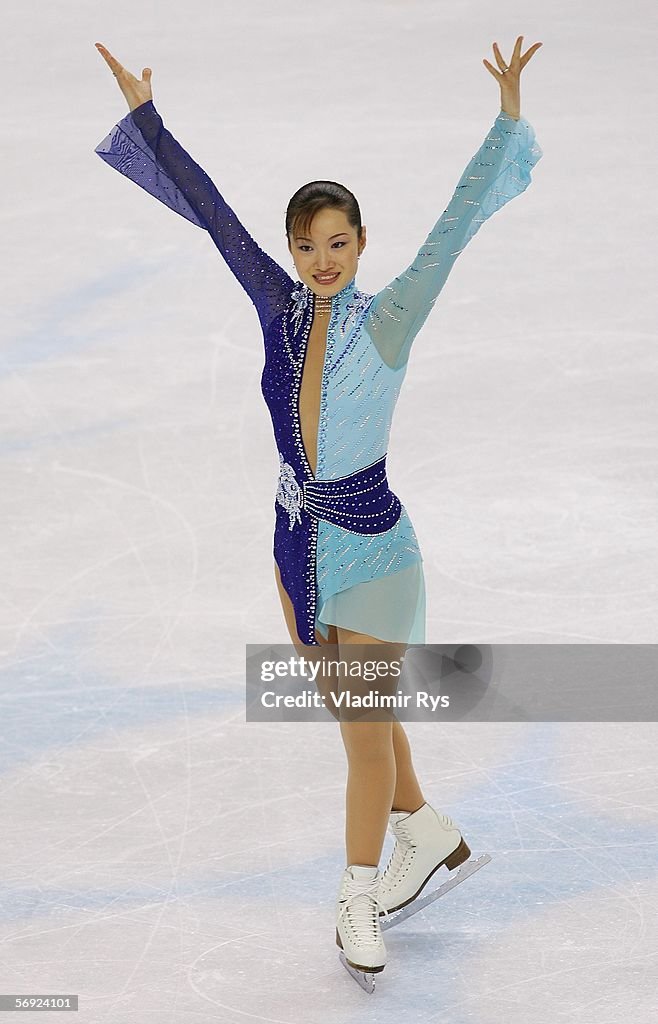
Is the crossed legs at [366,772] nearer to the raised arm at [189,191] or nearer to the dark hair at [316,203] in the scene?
the raised arm at [189,191]

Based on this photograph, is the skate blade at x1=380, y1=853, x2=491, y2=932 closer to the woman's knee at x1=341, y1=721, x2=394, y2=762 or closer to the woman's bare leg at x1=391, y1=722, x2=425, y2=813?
the woman's bare leg at x1=391, y1=722, x2=425, y2=813

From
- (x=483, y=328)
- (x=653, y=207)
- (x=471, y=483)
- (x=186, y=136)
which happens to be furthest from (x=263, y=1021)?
(x=186, y=136)

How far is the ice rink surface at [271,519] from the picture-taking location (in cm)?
354

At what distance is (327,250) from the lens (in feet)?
10.9

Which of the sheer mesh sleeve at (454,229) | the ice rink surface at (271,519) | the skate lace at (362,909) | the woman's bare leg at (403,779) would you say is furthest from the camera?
the woman's bare leg at (403,779)

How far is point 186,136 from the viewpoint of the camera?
29.1 ft

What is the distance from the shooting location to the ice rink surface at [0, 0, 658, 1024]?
354 centimetres

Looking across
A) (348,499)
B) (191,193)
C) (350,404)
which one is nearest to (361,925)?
(348,499)

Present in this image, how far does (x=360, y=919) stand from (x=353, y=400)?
1.05 metres

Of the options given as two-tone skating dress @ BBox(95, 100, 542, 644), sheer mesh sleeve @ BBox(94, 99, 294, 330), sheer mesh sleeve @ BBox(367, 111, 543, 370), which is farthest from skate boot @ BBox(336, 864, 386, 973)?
sheer mesh sleeve @ BBox(94, 99, 294, 330)

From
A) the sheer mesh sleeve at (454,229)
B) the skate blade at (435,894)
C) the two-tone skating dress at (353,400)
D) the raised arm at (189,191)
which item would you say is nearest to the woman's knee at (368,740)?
the two-tone skating dress at (353,400)

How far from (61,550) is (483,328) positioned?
2.23 metres

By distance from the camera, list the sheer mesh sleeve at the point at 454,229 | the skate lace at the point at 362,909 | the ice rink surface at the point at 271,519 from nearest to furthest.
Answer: the sheer mesh sleeve at the point at 454,229
the skate lace at the point at 362,909
the ice rink surface at the point at 271,519

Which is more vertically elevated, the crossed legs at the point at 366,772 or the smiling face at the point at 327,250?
the smiling face at the point at 327,250
